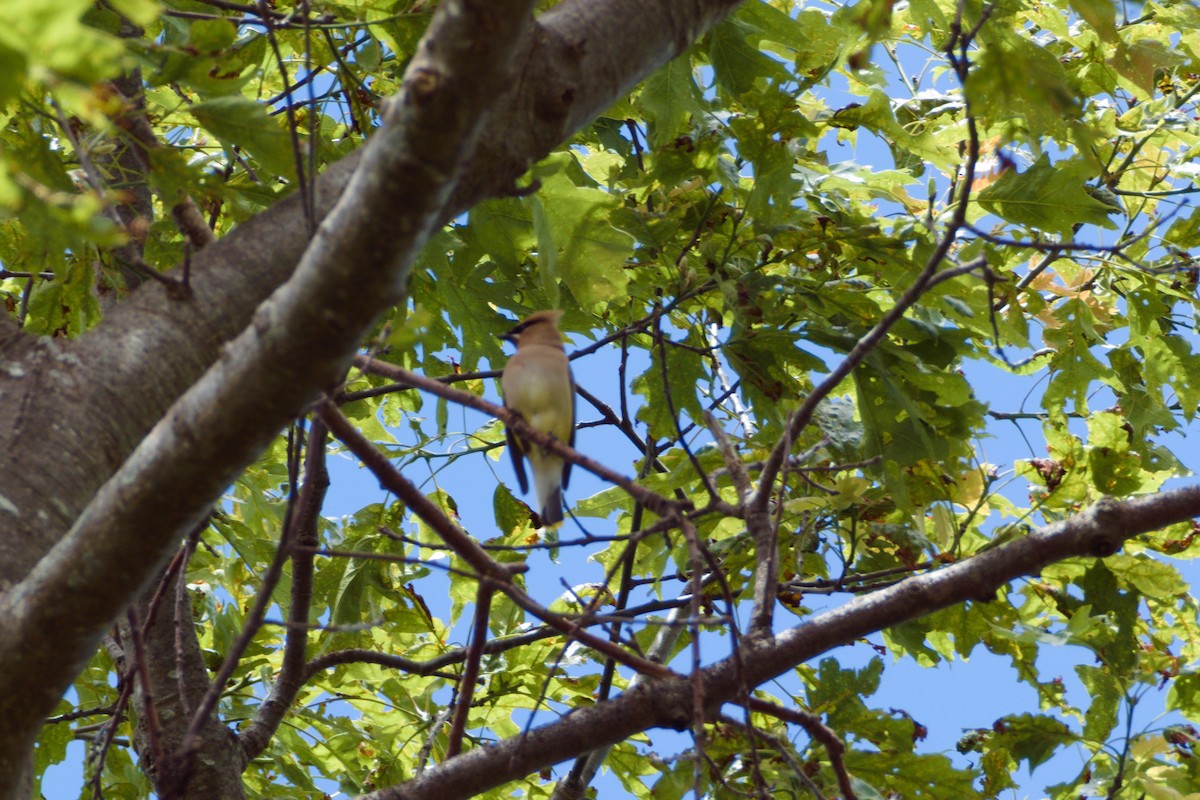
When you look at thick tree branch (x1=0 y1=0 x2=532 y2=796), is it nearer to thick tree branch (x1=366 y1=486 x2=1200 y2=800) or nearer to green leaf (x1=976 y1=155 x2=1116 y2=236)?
thick tree branch (x1=366 y1=486 x2=1200 y2=800)

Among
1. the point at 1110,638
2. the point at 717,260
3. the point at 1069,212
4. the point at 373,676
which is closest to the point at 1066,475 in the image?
the point at 1110,638

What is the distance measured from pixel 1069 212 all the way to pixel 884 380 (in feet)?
3.22

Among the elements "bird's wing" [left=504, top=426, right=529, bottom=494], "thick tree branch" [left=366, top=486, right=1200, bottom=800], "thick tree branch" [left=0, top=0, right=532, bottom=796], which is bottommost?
"thick tree branch" [left=0, top=0, right=532, bottom=796]

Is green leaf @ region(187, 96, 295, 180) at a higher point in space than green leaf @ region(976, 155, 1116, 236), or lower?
lower

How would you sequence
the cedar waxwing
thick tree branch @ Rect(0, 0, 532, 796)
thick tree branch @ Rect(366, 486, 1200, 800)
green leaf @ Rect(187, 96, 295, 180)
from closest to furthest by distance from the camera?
thick tree branch @ Rect(0, 0, 532, 796), green leaf @ Rect(187, 96, 295, 180), thick tree branch @ Rect(366, 486, 1200, 800), the cedar waxwing

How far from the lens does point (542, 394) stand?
602cm

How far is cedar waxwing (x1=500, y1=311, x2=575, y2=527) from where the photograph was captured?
5.95 metres

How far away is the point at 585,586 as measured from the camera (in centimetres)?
621

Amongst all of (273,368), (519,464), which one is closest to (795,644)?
(273,368)

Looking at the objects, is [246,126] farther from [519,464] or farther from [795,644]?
[519,464]

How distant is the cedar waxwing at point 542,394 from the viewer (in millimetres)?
5945

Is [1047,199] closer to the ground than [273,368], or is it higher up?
higher up

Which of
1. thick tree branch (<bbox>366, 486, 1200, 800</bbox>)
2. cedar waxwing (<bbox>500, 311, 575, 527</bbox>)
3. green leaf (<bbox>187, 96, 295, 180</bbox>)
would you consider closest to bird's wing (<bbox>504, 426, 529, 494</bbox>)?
cedar waxwing (<bbox>500, 311, 575, 527</bbox>)

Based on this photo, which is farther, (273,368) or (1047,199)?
(1047,199)
